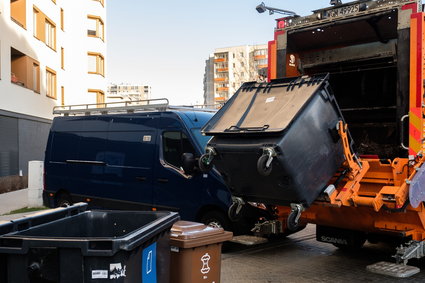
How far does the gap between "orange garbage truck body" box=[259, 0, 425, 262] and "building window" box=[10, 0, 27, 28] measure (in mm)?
15305

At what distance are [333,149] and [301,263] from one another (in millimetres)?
2256

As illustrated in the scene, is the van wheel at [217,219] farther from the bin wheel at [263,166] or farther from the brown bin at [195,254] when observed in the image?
the brown bin at [195,254]

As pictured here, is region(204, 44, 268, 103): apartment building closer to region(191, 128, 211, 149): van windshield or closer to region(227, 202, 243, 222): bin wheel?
region(191, 128, 211, 149): van windshield

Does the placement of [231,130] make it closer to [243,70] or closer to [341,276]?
[341,276]

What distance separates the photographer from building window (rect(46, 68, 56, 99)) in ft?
74.7

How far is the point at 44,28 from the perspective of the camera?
2216cm

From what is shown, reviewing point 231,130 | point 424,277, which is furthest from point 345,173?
point 424,277

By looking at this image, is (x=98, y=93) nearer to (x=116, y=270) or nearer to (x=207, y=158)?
(x=207, y=158)

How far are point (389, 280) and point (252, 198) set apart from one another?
80.3 inches

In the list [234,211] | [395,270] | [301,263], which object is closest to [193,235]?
[234,211]

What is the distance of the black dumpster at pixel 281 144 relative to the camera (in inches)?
189

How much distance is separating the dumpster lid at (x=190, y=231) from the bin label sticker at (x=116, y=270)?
115cm

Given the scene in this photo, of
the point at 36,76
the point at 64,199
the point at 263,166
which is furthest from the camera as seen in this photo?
the point at 36,76

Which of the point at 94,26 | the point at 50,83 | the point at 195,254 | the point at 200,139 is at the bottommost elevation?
the point at 195,254
